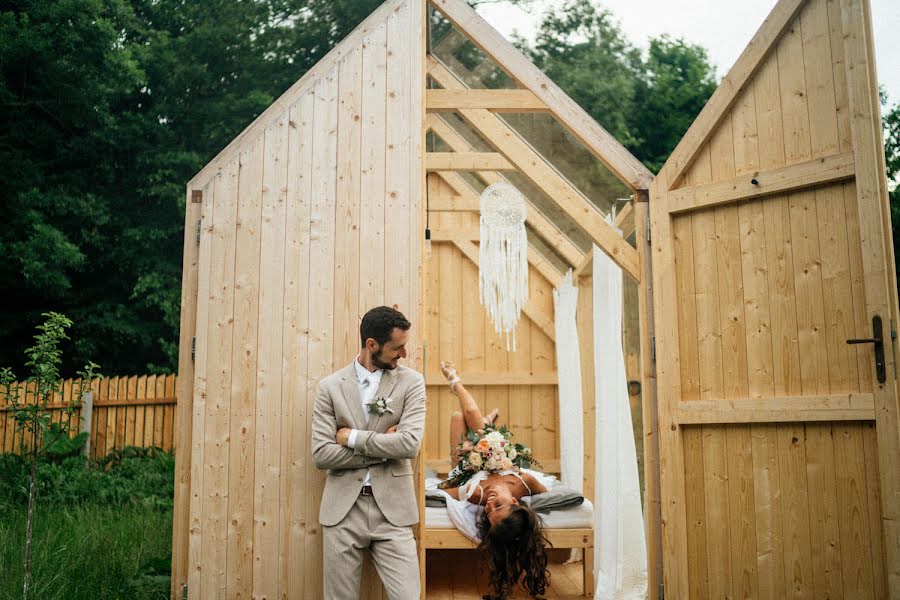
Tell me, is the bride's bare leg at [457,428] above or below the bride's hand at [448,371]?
below

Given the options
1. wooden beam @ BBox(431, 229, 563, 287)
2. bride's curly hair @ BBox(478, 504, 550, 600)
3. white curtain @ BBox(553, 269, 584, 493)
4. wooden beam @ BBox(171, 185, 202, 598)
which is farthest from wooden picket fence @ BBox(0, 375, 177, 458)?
bride's curly hair @ BBox(478, 504, 550, 600)

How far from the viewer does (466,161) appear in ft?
19.5

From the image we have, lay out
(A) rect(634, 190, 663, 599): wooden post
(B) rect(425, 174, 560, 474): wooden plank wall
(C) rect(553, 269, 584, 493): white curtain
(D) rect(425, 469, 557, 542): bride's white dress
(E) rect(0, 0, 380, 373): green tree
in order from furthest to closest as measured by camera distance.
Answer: (E) rect(0, 0, 380, 373): green tree → (B) rect(425, 174, 560, 474): wooden plank wall → (C) rect(553, 269, 584, 493): white curtain → (D) rect(425, 469, 557, 542): bride's white dress → (A) rect(634, 190, 663, 599): wooden post

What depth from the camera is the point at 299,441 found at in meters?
3.95

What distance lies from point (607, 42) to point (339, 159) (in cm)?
1154

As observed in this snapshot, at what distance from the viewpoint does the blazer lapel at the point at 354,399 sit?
3592mm

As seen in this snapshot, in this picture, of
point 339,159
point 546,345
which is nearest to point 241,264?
point 339,159

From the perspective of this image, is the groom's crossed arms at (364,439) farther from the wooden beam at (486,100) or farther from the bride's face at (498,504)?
the wooden beam at (486,100)

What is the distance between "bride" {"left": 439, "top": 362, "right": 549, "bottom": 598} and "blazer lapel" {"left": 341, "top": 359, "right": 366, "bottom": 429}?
1.43 metres

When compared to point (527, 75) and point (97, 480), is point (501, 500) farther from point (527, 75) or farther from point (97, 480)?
point (97, 480)

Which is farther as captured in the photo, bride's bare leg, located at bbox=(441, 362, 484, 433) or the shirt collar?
bride's bare leg, located at bbox=(441, 362, 484, 433)

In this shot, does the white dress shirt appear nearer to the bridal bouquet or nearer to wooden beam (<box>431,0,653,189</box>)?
wooden beam (<box>431,0,653,189</box>)

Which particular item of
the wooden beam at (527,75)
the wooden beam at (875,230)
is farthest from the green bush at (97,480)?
the wooden beam at (875,230)

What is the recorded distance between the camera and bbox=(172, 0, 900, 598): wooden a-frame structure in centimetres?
331
